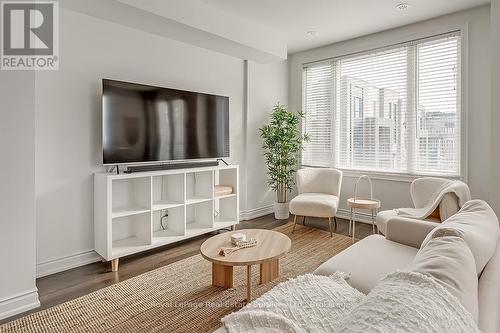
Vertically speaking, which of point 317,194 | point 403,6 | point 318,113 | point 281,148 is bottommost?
point 317,194

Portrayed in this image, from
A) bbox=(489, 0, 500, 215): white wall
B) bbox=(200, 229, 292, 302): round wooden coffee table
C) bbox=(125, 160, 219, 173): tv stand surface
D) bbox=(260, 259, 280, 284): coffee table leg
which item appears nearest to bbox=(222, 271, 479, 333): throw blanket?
bbox=(200, 229, 292, 302): round wooden coffee table

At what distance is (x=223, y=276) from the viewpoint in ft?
8.20

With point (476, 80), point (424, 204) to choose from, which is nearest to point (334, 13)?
point (476, 80)

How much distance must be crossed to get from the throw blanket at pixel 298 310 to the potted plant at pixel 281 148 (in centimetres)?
332

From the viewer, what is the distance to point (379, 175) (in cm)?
429

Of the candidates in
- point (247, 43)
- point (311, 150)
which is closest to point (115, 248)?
point (247, 43)

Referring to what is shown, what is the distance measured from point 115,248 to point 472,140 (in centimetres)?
411

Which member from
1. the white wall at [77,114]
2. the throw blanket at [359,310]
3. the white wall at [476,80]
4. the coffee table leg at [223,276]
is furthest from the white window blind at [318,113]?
the throw blanket at [359,310]

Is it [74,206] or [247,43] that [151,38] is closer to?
[247,43]

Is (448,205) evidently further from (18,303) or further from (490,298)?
(18,303)

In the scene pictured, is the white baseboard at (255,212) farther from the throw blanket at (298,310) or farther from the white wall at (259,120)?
the throw blanket at (298,310)

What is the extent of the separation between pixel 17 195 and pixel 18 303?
0.77 m

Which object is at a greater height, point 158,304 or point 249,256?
point 249,256

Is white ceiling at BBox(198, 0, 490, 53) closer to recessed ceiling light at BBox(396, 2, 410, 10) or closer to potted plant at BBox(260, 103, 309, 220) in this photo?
recessed ceiling light at BBox(396, 2, 410, 10)
